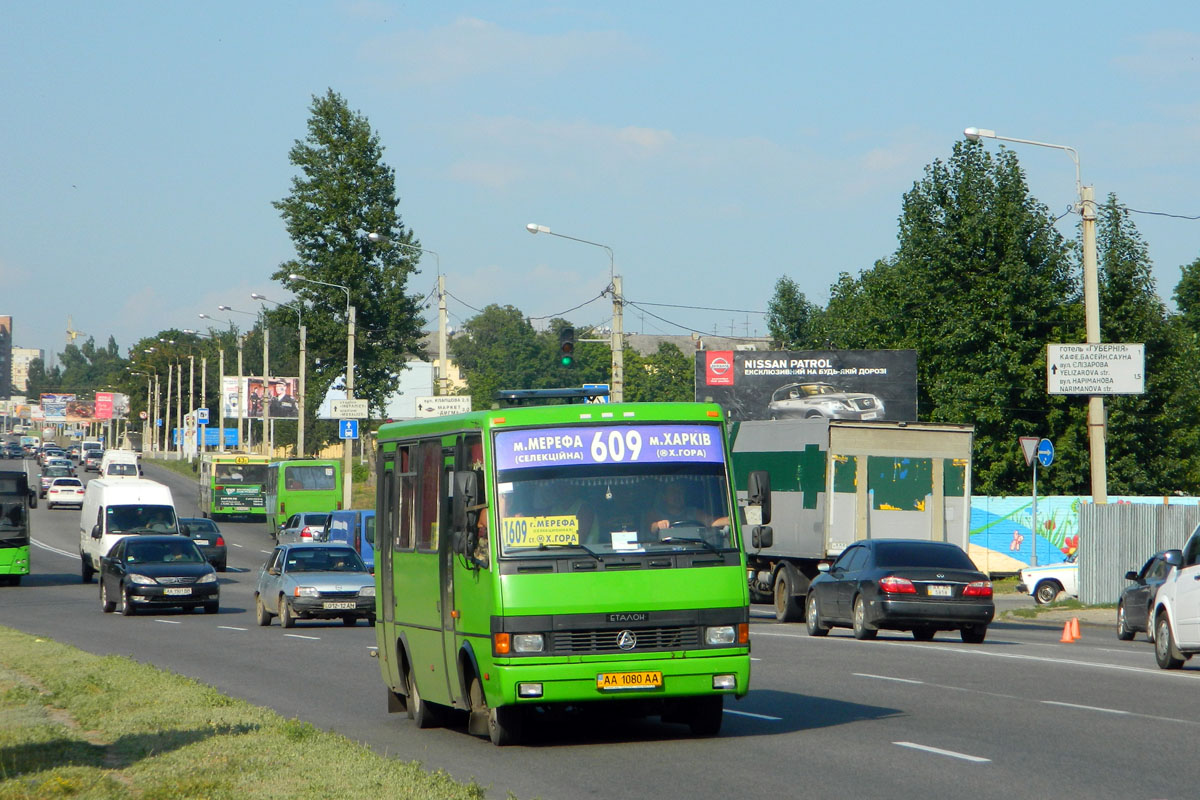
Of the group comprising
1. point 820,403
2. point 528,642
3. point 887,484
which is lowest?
point 528,642

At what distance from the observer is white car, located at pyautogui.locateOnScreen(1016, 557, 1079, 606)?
34.4m

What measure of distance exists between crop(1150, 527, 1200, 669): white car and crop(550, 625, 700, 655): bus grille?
825 centimetres

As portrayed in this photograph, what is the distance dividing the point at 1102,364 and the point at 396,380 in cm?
5489

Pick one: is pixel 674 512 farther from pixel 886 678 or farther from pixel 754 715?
pixel 886 678

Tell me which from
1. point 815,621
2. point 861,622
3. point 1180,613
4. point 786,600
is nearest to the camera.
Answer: point 1180,613

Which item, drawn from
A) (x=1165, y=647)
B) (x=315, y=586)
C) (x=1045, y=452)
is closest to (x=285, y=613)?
(x=315, y=586)

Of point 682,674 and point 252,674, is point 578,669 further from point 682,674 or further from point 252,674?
point 252,674

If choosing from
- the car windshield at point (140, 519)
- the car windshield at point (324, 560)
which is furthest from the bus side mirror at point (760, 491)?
the car windshield at point (140, 519)

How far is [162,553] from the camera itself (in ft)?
106

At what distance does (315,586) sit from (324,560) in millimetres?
826

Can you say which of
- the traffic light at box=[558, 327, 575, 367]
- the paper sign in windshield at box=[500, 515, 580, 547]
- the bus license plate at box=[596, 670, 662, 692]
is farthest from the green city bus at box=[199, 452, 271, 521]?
the bus license plate at box=[596, 670, 662, 692]

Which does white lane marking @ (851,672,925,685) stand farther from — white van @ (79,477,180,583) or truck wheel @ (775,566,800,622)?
white van @ (79,477,180,583)

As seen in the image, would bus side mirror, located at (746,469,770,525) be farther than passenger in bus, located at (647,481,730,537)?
Yes

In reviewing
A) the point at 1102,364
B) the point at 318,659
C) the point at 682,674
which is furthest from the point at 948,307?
the point at 682,674
